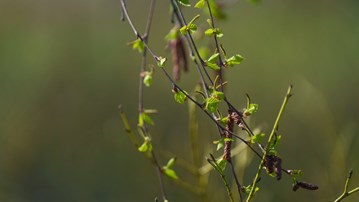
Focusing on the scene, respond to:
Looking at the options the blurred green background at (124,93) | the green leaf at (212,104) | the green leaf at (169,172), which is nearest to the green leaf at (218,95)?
the green leaf at (212,104)

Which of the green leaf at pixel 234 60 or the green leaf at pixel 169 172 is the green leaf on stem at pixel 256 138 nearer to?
the green leaf at pixel 234 60

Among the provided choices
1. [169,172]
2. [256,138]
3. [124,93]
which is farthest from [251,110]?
[124,93]

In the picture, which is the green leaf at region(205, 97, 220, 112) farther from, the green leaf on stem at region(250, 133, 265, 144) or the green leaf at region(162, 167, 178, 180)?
the green leaf at region(162, 167, 178, 180)

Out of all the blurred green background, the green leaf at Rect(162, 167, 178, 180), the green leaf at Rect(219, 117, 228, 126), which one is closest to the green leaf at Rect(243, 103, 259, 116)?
the green leaf at Rect(219, 117, 228, 126)

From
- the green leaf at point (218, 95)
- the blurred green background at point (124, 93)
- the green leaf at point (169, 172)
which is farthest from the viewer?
the blurred green background at point (124, 93)

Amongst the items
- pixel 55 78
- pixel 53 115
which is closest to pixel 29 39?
pixel 55 78

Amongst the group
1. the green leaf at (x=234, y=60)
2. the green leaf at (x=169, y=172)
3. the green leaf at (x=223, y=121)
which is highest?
the green leaf at (x=234, y=60)

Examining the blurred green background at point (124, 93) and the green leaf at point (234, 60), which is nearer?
the green leaf at point (234, 60)

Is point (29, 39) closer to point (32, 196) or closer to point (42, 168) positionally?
point (42, 168)

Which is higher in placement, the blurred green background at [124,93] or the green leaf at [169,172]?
the green leaf at [169,172]

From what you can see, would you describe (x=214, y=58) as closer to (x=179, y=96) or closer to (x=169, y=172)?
(x=179, y=96)
